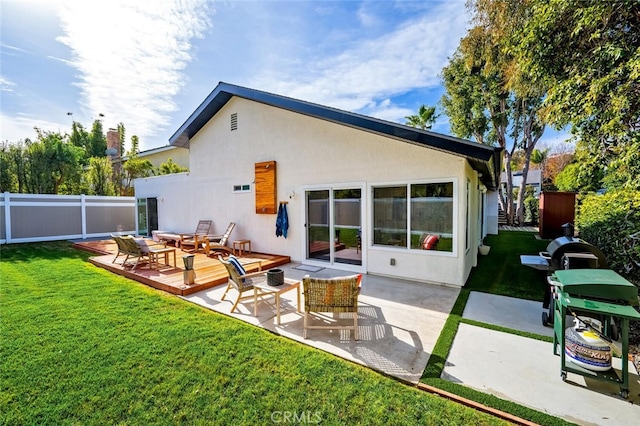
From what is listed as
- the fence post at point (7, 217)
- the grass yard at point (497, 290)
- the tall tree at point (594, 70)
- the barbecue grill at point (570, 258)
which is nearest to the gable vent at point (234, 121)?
the tall tree at point (594, 70)

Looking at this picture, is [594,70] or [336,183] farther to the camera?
[336,183]

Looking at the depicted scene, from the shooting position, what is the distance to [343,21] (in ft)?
26.5

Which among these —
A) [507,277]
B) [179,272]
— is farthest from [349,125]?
[179,272]

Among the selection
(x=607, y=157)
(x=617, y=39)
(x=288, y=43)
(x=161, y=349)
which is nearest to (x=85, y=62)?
(x=288, y=43)

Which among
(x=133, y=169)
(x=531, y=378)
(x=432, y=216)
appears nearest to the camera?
(x=531, y=378)

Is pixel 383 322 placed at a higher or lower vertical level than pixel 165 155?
lower

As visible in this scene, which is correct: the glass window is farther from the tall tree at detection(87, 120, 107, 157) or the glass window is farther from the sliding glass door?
the tall tree at detection(87, 120, 107, 157)

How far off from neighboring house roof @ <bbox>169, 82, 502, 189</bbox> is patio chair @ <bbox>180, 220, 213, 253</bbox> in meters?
4.10

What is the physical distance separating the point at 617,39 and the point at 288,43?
787cm

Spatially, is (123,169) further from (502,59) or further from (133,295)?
(502,59)

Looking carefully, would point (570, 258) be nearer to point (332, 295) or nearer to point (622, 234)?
point (622, 234)

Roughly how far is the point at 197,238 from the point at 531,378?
1054 cm

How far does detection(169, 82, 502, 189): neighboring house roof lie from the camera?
5.69 metres

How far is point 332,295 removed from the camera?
4141mm
